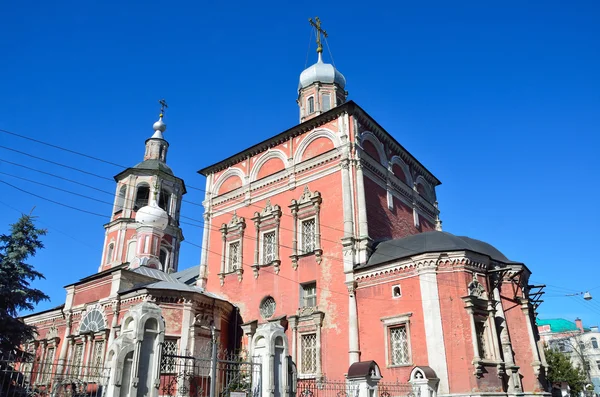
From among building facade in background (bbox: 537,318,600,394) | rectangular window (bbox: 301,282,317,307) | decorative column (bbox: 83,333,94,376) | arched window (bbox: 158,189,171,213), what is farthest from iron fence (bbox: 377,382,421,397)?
building facade in background (bbox: 537,318,600,394)

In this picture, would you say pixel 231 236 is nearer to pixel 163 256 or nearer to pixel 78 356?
pixel 78 356

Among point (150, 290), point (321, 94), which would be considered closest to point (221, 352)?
point (150, 290)

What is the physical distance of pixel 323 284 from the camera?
751 inches

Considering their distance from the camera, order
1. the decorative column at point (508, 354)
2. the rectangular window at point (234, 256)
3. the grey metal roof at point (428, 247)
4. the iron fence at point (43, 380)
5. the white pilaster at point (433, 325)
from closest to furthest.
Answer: the iron fence at point (43, 380)
the white pilaster at point (433, 325)
the decorative column at point (508, 354)
the grey metal roof at point (428, 247)
the rectangular window at point (234, 256)

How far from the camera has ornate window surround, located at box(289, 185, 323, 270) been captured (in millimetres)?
20197

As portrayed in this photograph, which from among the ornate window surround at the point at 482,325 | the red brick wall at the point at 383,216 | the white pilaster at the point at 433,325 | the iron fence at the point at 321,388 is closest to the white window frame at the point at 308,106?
the red brick wall at the point at 383,216

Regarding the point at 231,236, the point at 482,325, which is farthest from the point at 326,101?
the point at 482,325

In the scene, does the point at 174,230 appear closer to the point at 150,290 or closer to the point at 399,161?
the point at 150,290

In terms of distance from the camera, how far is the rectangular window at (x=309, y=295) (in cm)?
1947

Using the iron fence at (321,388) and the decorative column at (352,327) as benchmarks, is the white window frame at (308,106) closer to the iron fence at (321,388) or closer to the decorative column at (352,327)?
the decorative column at (352,327)

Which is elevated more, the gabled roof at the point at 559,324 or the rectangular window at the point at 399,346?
the gabled roof at the point at 559,324

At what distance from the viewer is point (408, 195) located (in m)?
23.8

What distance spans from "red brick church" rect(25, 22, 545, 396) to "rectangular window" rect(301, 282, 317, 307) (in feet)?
0.21

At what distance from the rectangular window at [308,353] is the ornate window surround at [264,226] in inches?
143
